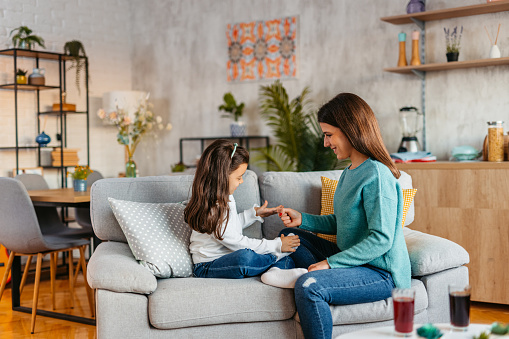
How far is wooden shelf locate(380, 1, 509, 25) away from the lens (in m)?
4.02

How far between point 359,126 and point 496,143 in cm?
181

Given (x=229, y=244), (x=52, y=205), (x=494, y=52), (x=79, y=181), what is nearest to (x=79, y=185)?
(x=79, y=181)

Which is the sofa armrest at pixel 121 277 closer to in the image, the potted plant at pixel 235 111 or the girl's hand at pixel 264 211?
the girl's hand at pixel 264 211

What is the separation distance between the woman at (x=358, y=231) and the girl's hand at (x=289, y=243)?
8.9 inches

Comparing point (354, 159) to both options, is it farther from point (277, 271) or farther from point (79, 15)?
point (79, 15)

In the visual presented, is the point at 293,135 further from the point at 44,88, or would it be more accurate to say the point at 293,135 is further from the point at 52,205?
the point at 44,88

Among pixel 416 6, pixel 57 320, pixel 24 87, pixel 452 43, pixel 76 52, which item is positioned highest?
pixel 416 6

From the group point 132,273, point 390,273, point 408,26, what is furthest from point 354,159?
point 408,26

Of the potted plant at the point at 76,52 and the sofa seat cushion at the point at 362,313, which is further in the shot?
the potted plant at the point at 76,52

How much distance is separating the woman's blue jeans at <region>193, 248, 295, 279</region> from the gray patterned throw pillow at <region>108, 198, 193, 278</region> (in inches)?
3.7

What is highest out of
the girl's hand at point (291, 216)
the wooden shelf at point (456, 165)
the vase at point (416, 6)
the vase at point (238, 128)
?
the vase at point (416, 6)

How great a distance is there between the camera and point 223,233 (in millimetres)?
2447

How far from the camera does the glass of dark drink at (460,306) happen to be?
169 cm

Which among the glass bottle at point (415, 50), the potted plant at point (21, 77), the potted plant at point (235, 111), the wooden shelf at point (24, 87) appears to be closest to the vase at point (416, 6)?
the glass bottle at point (415, 50)
